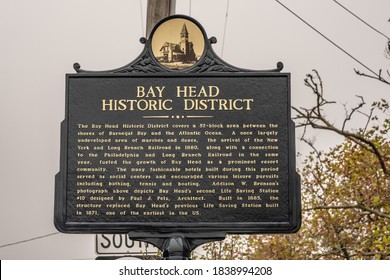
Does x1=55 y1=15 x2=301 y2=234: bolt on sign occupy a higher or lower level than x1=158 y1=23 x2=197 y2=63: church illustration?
lower

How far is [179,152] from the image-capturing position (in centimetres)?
978

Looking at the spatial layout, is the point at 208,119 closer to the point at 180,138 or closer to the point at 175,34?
the point at 180,138

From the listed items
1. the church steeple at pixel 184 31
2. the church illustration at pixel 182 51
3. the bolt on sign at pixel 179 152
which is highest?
the church steeple at pixel 184 31

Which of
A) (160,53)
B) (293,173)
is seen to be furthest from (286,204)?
(160,53)

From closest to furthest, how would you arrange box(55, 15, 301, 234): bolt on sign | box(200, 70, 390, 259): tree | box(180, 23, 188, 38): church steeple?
box(55, 15, 301, 234): bolt on sign < box(180, 23, 188, 38): church steeple < box(200, 70, 390, 259): tree

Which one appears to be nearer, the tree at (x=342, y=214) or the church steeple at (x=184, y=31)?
the church steeple at (x=184, y=31)

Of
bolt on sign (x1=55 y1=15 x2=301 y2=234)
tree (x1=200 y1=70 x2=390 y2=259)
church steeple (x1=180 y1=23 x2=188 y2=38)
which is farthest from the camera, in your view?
A: tree (x1=200 y1=70 x2=390 y2=259)

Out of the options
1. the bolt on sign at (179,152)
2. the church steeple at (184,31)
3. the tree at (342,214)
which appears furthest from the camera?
the tree at (342,214)

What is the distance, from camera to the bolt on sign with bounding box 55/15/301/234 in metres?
9.70

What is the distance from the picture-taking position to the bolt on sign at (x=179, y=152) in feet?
31.8

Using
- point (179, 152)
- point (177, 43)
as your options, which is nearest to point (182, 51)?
point (177, 43)

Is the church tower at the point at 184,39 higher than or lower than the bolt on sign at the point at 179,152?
higher

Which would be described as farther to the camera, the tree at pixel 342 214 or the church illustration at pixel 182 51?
the tree at pixel 342 214

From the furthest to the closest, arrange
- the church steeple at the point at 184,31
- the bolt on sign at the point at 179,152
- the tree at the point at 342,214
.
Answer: the tree at the point at 342,214 < the church steeple at the point at 184,31 < the bolt on sign at the point at 179,152
